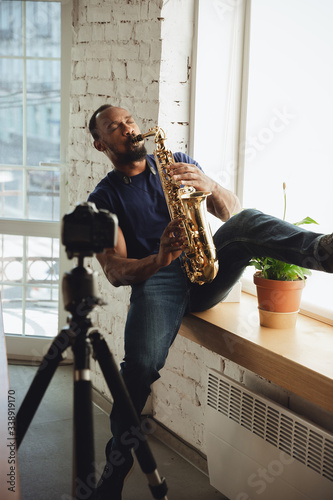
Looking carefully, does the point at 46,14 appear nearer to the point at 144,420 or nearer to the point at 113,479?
the point at 144,420

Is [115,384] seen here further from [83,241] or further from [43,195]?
[43,195]

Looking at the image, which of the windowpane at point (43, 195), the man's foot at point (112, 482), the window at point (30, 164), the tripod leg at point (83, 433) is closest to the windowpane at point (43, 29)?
the window at point (30, 164)

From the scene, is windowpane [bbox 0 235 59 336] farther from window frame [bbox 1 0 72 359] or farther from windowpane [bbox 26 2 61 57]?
windowpane [bbox 26 2 61 57]

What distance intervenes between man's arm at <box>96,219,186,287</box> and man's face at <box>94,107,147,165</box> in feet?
1.13

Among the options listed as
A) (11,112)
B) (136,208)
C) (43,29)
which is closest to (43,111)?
(11,112)

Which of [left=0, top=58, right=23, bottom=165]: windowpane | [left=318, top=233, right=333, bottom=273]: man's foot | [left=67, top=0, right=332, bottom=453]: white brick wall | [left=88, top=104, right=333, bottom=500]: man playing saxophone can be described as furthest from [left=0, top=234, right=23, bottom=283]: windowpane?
[left=318, top=233, right=333, bottom=273]: man's foot

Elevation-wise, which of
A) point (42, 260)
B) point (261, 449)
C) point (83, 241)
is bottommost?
point (261, 449)

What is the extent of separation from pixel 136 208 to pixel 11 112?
164cm

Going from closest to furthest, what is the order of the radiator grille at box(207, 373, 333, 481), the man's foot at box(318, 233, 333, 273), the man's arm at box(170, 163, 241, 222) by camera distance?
1. the man's foot at box(318, 233, 333, 273)
2. the radiator grille at box(207, 373, 333, 481)
3. the man's arm at box(170, 163, 241, 222)

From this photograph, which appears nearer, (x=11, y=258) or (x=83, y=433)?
(x=83, y=433)

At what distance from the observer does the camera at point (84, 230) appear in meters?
1.17

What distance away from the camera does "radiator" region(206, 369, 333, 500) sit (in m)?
1.90

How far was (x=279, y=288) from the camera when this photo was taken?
84.4 inches

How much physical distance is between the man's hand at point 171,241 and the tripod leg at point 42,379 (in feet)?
2.90
